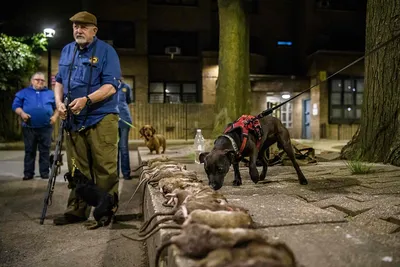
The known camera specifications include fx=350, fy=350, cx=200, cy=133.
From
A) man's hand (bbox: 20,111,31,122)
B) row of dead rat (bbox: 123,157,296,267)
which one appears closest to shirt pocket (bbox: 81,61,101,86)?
row of dead rat (bbox: 123,157,296,267)

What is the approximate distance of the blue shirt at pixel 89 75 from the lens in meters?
3.63

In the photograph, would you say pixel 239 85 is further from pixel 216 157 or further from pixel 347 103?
pixel 347 103

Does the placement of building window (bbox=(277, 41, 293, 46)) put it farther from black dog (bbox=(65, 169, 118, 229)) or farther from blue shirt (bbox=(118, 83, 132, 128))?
black dog (bbox=(65, 169, 118, 229))

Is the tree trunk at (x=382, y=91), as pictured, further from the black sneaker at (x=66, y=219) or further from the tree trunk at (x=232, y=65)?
the black sneaker at (x=66, y=219)

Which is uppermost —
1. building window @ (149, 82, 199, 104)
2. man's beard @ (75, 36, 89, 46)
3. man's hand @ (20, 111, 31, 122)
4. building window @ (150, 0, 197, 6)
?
building window @ (150, 0, 197, 6)

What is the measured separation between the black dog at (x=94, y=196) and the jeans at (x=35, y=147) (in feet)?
11.8

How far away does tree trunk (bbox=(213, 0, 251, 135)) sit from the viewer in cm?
849

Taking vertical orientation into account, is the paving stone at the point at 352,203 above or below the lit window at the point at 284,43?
below

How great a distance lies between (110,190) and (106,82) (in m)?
1.14

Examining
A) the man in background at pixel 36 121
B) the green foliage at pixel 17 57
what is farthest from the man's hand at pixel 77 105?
the green foliage at pixel 17 57

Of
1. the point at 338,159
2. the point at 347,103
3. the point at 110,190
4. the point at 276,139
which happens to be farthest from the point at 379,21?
the point at 347,103

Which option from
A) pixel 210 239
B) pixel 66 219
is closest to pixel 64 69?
pixel 66 219

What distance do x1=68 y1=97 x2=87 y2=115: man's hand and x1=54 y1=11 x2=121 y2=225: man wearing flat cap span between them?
→ 0.15 m

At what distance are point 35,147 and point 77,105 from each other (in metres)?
4.06
